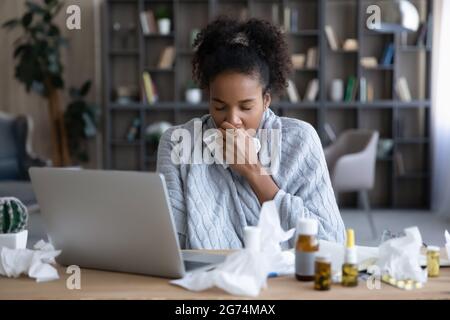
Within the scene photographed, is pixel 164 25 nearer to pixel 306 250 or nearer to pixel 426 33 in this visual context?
pixel 426 33

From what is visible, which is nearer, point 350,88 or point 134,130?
point 350,88

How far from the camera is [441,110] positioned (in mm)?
5602

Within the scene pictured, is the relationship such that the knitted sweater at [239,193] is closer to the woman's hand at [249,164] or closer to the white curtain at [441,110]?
the woman's hand at [249,164]

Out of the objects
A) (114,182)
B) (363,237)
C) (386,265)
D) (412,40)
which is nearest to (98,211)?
(114,182)

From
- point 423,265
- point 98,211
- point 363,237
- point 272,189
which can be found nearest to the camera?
point 98,211

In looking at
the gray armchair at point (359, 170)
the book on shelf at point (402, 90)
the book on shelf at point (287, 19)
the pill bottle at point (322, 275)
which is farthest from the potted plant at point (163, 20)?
the pill bottle at point (322, 275)

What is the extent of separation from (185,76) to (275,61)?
435 centimetres

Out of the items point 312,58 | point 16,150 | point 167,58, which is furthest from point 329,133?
point 16,150

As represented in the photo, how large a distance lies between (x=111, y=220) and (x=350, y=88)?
16.3 ft

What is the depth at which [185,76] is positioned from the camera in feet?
20.0

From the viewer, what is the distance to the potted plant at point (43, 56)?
555cm

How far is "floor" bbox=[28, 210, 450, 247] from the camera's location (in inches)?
176
